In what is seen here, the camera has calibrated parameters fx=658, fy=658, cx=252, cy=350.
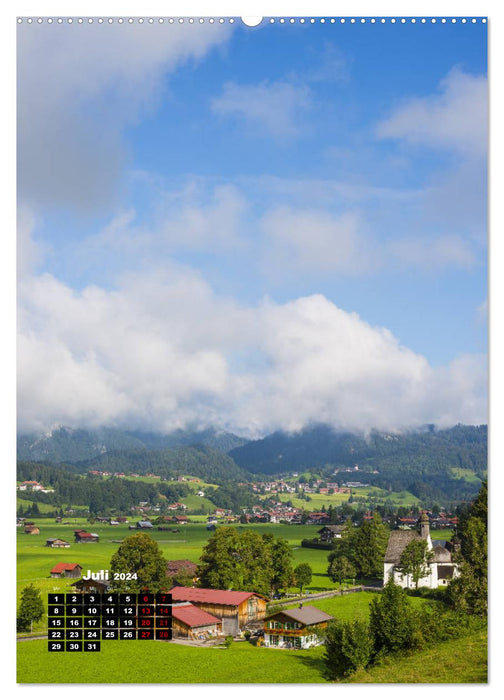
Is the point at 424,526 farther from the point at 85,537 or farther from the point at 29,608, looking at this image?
the point at 29,608

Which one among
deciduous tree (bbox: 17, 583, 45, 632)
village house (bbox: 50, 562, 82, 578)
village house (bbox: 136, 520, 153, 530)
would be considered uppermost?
village house (bbox: 136, 520, 153, 530)

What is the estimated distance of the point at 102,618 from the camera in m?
9.14

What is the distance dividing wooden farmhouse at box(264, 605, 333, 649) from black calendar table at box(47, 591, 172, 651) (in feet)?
5.52

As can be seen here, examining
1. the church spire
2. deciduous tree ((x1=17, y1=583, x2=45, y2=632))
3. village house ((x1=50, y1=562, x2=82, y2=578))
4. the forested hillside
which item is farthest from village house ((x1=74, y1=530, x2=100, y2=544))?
the church spire

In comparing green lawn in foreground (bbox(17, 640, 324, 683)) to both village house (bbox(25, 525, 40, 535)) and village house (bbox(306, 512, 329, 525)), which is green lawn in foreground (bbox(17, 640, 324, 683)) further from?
village house (bbox(306, 512, 329, 525))

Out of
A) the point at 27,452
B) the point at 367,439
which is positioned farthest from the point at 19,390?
the point at 367,439

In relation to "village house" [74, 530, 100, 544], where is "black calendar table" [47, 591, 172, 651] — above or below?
below

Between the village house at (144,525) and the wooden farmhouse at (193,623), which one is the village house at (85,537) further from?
the wooden farmhouse at (193,623)

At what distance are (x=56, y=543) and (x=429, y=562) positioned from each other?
5694mm

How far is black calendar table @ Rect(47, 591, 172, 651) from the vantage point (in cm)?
900

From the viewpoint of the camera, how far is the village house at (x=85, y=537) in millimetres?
9734

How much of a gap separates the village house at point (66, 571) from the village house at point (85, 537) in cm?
39

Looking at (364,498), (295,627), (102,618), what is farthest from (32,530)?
(364,498)

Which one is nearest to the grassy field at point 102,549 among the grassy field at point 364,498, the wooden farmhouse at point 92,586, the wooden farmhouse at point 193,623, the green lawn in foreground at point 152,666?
the wooden farmhouse at point 92,586
